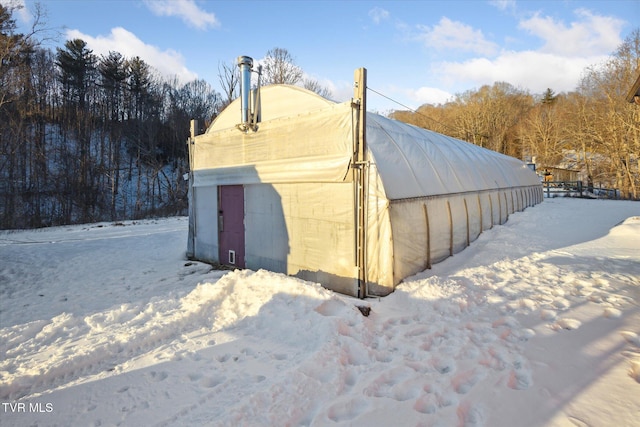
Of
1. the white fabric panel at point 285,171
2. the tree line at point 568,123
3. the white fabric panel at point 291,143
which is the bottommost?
the white fabric panel at point 285,171

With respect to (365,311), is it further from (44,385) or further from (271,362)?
(44,385)

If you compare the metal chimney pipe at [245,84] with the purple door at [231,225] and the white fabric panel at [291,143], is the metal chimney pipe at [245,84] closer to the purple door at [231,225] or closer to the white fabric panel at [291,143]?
the white fabric panel at [291,143]

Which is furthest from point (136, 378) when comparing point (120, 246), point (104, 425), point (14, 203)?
point (14, 203)

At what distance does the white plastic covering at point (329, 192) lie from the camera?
5570 mm

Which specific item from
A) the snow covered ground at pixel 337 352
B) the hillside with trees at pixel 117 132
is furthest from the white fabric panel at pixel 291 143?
the hillside with trees at pixel 117 132

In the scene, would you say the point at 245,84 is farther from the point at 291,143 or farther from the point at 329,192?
the point at 329,192

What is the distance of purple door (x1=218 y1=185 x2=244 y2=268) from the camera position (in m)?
7.95

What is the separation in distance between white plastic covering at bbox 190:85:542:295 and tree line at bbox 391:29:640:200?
17.4 m

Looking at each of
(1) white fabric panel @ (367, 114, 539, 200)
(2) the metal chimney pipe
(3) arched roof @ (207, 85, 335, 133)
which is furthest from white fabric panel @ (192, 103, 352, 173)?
(1) white fabric panel @ (367, 114, 539, 200)

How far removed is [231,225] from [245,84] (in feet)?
11.8

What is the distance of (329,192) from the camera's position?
6.01 m

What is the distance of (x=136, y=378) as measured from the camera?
3.23m

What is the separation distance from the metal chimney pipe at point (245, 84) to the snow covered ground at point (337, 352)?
157 inches

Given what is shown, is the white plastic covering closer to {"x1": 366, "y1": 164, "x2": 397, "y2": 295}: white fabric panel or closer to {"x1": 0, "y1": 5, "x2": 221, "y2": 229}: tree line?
{"x1": 366, "y1": 164, "x2": 397, "y2": 295}: white fabric panel
